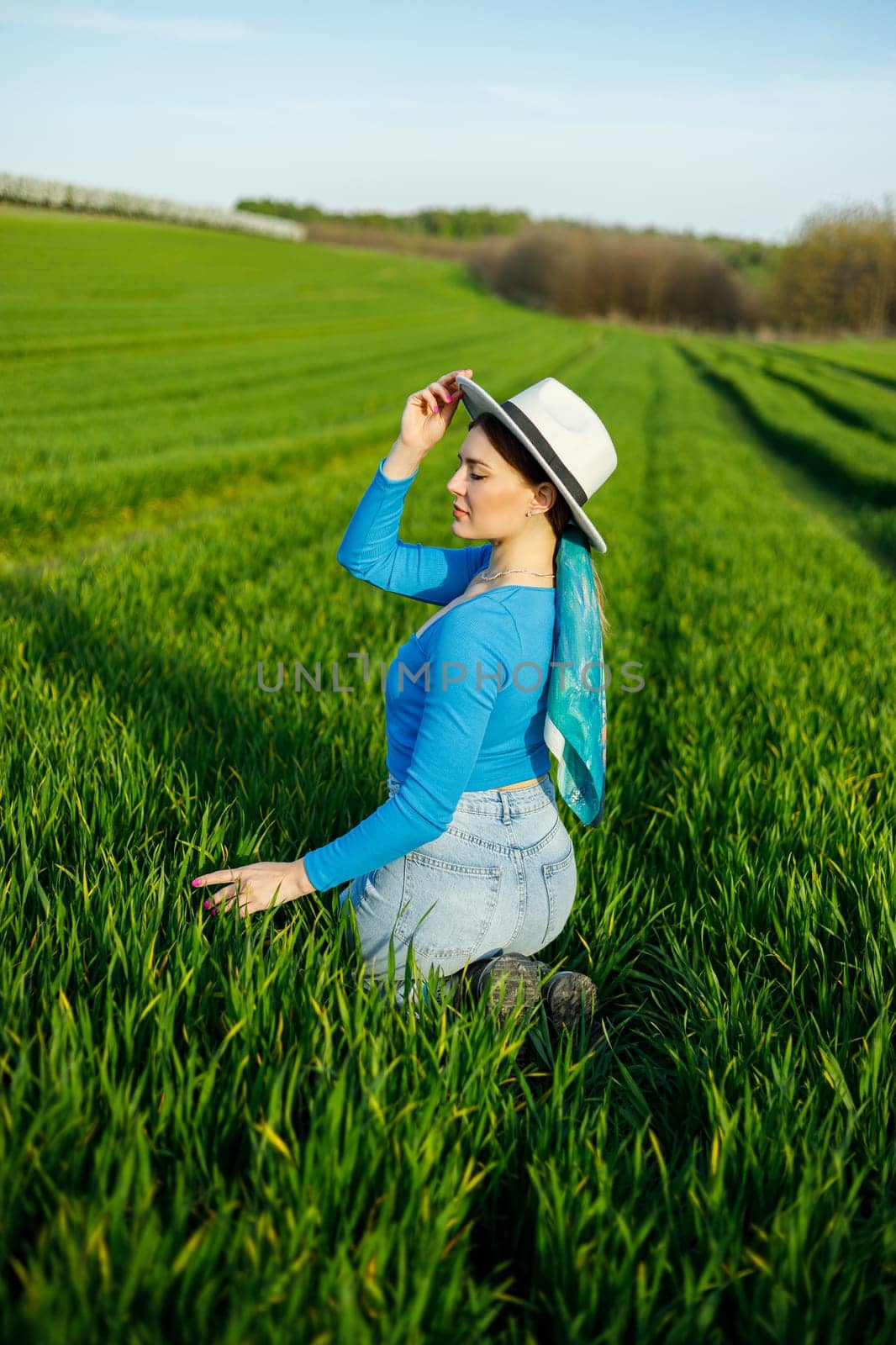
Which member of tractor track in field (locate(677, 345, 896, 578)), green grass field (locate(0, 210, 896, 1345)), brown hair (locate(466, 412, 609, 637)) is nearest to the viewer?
green grass field (locate(0, 210, 896, 1345))

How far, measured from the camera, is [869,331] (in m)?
75.8

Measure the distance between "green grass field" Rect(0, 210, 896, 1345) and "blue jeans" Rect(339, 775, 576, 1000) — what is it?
145 mm

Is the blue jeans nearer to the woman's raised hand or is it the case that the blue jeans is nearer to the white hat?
the white hat

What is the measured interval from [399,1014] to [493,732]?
638 millimetres

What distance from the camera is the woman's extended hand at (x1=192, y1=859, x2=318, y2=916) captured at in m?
1.91

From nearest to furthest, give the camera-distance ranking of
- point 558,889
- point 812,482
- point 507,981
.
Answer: point 507,981, point 558,889, point 812,482

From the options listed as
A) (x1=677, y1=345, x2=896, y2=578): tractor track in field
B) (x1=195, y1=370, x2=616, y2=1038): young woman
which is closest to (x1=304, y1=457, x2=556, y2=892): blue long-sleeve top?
(x1=195, y1=370, x2=616, y2=1038): young woman

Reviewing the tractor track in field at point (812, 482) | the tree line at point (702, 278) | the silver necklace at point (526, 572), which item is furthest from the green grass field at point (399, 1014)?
the tree line at point (702, 278)

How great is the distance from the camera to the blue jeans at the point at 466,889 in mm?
2094

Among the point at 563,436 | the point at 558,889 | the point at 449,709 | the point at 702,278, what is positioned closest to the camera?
the point at 449,709

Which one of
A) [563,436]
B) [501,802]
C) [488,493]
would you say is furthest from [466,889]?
[563,436]

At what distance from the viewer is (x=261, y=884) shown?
1.94 metres

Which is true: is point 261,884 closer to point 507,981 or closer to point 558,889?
point 507,981

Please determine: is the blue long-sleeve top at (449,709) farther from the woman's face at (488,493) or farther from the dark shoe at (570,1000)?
the dark shoe at (570,1000)
